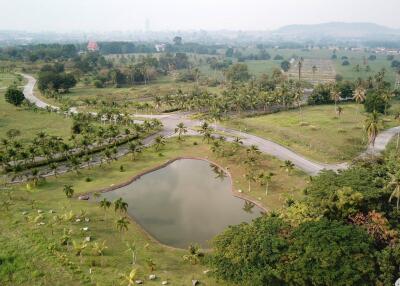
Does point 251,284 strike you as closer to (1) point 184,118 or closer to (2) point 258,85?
(1) point 184,118

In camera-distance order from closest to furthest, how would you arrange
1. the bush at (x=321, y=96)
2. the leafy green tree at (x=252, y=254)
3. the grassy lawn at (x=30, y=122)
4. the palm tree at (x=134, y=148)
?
the leafy green tree at (x=252, y=254) → the palm tree at (x=134, y=148) → the grassy lawn at (x=30, y=122) → the bush at (x=321, y=96)

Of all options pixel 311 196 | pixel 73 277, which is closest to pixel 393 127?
pixel 311 196

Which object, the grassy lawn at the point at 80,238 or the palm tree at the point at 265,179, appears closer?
the grassy lawn at the point at 80,238

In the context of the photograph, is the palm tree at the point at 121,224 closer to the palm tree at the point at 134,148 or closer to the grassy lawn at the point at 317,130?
the palm tree at the point at 134,148

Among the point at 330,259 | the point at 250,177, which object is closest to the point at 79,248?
the point at 330,259

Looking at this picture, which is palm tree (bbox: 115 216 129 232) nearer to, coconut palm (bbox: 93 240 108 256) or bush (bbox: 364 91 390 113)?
coconut palm (bbox: 93 240 108 256)

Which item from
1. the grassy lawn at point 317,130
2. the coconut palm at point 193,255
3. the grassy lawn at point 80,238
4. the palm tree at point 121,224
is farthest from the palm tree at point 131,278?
the grassy lawn at point 317,130

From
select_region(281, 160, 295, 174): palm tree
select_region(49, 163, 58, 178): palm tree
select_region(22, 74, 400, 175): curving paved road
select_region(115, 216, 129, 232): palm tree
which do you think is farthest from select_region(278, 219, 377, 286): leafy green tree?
select_region(49, 163, 58, 178): palm tree
